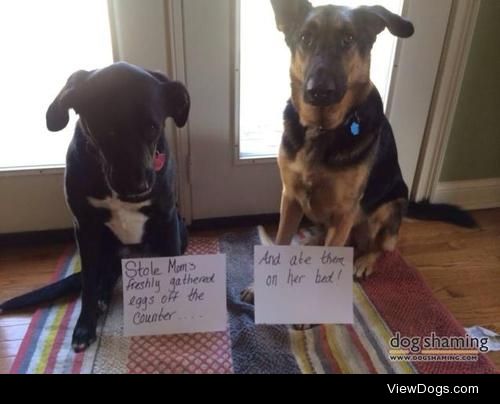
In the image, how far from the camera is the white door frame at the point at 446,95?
4.84 feet

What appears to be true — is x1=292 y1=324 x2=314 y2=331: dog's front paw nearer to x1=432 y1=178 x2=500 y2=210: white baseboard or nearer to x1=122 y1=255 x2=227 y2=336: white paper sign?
x1=122 y1=255 x2=227 y2=336: white paper sign

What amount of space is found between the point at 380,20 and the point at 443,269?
86 cm

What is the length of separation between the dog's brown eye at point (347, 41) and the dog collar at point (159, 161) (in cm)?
49

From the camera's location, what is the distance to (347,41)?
1033mm

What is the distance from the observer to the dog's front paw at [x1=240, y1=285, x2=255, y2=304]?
4.34 feet

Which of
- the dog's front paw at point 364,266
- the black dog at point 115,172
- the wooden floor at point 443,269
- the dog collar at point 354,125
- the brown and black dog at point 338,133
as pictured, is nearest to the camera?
the black dog at point 115,172

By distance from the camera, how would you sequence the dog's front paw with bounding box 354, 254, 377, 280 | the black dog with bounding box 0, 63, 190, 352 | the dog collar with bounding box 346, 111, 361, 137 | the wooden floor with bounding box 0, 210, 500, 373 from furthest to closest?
the dog's front paw with bounding box 354, 254, 377, 280 → the wooden floor with bounding box 0, 210, 500, 373 → the dog collar with bounding box 346, 111, 361, 137 → the black dog with bounding box 0, 63, 190, 352

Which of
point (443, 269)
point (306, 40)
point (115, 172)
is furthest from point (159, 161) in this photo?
point (443, 269)

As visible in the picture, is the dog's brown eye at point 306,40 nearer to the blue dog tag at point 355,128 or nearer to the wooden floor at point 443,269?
the blue dog tag at point 355,128

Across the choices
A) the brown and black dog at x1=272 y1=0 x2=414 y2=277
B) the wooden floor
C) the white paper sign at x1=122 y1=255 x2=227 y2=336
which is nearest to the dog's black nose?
the brown and black dog at x1=272 y1=0 x2=414 y2=277

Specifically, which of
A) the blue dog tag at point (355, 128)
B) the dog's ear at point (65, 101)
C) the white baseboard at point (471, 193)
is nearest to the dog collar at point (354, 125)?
the blue dog tag at point (355, 128)
